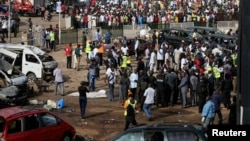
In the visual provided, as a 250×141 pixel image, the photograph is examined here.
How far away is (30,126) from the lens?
54.9 ft

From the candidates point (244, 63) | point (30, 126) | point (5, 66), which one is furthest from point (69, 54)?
point (244, 63)

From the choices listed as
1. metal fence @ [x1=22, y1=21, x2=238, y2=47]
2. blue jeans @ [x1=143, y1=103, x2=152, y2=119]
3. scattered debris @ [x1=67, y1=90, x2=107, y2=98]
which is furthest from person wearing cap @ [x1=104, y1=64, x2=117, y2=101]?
metal fence @ [x1=22, y1=21, x2=238, y2=47]

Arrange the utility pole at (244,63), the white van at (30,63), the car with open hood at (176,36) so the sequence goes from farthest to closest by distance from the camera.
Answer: the car with open hood at (176,36) → the white van at (30,63) → the utility pole at (244,63)

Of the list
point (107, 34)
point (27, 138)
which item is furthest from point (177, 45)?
point (27, 138)

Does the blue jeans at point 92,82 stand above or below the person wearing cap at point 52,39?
below

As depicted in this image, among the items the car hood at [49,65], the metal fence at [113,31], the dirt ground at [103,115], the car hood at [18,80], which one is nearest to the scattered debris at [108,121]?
the dirt ground at [103,115]

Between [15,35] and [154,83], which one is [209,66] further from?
[15,35]

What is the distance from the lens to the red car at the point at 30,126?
53.2ft

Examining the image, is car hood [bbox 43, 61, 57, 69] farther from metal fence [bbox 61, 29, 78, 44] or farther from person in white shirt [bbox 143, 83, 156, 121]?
metal fence [bbox 61, 29, 78, 44]

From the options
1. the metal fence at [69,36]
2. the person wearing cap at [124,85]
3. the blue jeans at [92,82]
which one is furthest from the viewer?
the metal fence at [69,36]

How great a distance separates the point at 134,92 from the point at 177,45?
44.4ft

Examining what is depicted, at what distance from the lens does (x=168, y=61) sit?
30609 millimetres

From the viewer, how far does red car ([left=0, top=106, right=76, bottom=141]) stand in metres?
16.2

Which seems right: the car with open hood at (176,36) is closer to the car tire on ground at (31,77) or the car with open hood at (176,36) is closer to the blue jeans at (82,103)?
the car tire on ground at (31,77)
